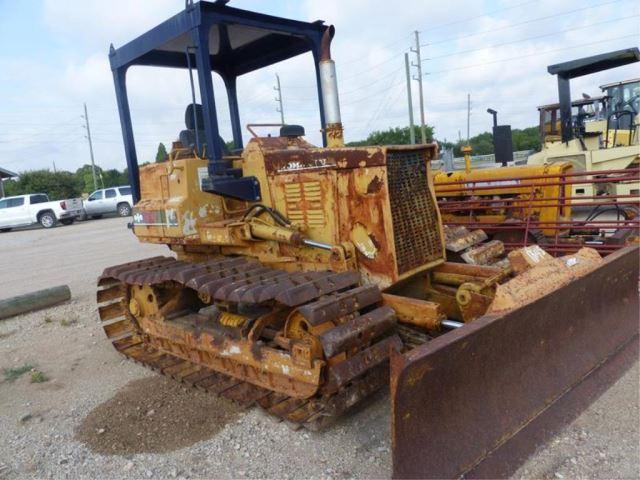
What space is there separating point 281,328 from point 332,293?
0.75m

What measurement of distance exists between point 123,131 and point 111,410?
2.69 metres

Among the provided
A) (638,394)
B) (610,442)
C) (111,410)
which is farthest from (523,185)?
(111,410)

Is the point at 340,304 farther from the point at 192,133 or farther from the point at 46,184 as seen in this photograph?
the point at 46,184

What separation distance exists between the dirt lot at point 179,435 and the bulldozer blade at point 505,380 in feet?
0.50

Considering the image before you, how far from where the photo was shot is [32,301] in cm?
721

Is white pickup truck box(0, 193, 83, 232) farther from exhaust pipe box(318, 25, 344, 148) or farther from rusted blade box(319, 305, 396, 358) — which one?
rusted blade box(319, 305, 396, 358)

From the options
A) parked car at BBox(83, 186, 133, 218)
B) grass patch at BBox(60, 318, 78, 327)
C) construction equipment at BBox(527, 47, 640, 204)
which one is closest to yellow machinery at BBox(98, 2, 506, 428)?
grass patch at BBox(60, 318, 78, 327)

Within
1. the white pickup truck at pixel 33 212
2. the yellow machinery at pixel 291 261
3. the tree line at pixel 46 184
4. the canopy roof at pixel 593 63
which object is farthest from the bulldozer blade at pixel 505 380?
the tree line at pixel 46 184

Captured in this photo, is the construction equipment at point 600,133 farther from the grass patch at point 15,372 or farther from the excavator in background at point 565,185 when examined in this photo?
the grass patch at point 15,372

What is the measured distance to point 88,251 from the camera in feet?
44.4

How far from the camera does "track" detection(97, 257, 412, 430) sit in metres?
3.28

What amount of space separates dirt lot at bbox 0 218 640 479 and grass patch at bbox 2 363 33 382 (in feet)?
0.04

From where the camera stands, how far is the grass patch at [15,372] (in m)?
4.96

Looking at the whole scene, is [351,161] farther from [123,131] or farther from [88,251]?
[88,251]
